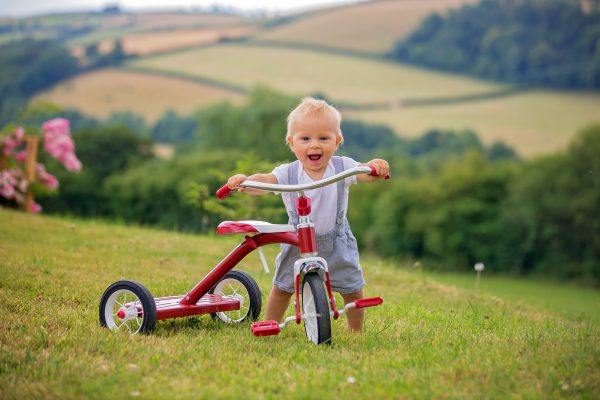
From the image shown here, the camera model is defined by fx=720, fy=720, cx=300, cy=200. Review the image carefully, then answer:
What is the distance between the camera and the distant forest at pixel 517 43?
248ft

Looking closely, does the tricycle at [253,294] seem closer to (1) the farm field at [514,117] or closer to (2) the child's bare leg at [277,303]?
(2) the child's bare leg at [277,303]

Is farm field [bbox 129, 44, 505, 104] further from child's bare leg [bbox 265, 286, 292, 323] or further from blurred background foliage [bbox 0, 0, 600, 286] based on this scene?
child's bare leg [bbox 265, 286, 292, 323]

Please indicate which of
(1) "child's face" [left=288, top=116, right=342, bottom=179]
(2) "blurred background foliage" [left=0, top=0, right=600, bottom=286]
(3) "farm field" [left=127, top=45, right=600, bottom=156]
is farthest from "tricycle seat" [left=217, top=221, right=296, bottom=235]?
(3) "farm field" [left=127, top=45, right=600, bottom=156]

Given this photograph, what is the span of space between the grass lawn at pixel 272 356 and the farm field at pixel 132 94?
224 ft

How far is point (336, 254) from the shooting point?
17.6 feet

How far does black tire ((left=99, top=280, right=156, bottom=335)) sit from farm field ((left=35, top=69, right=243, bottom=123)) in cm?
6897

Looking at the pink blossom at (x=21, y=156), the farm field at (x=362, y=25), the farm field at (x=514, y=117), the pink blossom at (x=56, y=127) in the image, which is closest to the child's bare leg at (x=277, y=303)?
the pink blossom at (x=21, y=156)

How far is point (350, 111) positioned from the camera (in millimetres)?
71688

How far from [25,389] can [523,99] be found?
7035cm

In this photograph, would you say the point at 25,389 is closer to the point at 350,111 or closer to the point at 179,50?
the point at 350,111

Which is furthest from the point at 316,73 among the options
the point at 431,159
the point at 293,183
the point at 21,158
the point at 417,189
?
the point at 293,183

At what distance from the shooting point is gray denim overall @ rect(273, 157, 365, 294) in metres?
5.34

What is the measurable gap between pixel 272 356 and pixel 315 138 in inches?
62.3

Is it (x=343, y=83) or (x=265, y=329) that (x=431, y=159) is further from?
(x=265, y=329)
